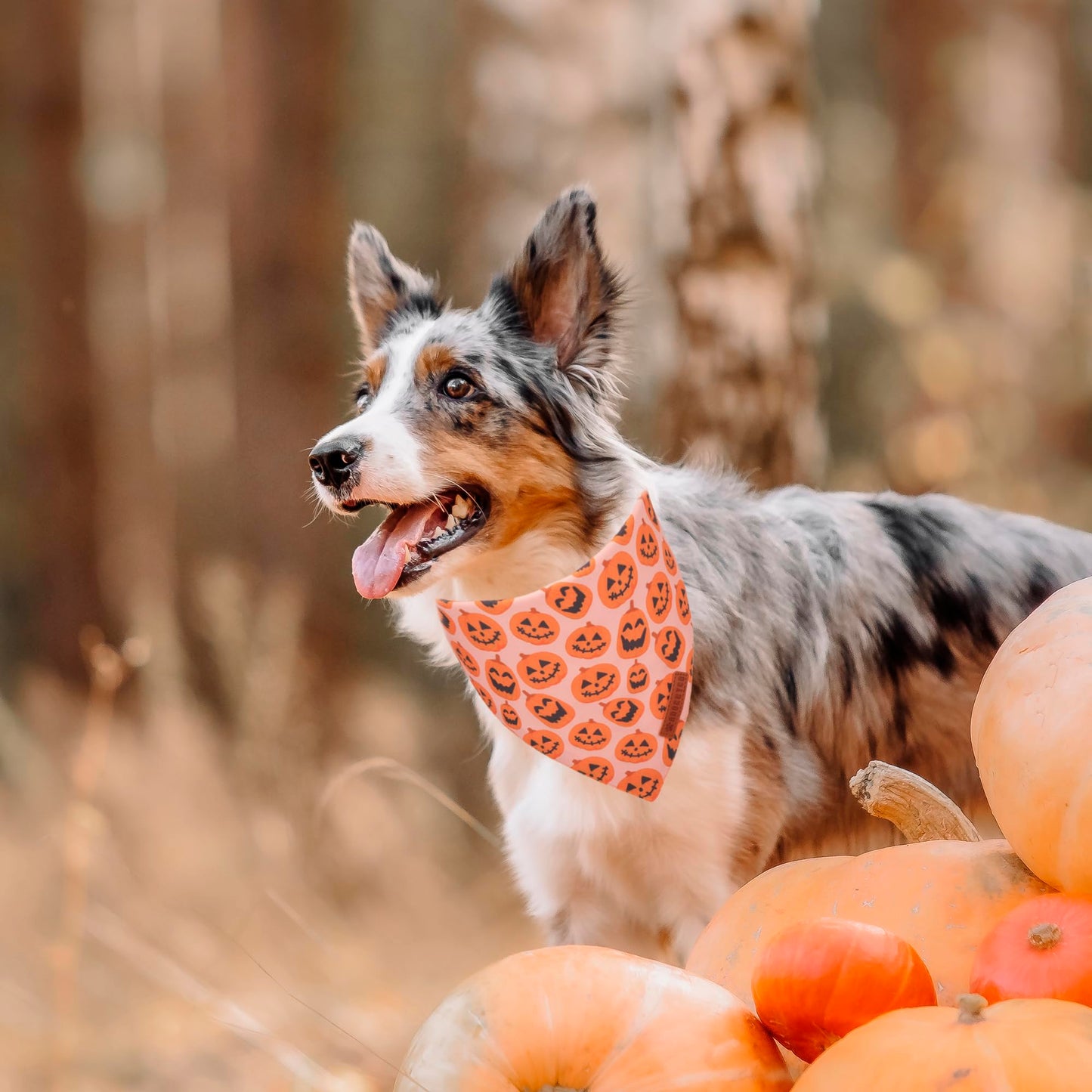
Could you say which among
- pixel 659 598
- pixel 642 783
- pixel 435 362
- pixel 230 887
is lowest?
pixel 230 887

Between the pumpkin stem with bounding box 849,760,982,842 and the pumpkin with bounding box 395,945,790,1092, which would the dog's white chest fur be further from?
the pumpkin with bounding box 395,945,790,1092

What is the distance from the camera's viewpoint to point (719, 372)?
306 centimetres

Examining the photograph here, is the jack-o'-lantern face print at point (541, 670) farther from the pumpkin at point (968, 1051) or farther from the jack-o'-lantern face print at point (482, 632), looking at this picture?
the pumpkin at point (968, 1051)

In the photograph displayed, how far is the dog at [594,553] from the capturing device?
2068 millimetres

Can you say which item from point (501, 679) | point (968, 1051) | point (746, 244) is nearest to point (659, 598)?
point (501, 679)

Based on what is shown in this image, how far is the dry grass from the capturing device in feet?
5.61

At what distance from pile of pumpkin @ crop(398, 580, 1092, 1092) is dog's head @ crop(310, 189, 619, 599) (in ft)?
2.94

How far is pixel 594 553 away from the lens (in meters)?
2.22

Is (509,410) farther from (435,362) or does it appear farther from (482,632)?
(482,632)

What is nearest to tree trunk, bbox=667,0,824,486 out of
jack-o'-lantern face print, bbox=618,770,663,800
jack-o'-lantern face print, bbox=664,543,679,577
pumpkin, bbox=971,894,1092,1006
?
jack-o'-lantern face print, bbox=664,543,679,577

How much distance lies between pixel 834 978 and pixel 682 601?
2.94 ft

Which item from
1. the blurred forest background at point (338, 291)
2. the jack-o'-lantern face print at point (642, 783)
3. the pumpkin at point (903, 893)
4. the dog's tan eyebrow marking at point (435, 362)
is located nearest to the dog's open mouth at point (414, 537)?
the dog's tan eyebrow marking at point (435, 362)

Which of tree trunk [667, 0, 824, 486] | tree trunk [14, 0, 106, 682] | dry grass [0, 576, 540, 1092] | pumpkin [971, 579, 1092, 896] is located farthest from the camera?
tree trunk [14, 0, 106, 682]

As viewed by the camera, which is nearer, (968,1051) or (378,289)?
(968,1051)
